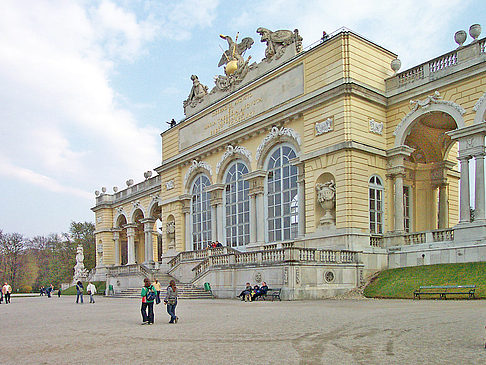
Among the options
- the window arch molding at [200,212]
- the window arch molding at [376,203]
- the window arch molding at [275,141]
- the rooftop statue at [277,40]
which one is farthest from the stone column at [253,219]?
the rooftop statue at [277,40]

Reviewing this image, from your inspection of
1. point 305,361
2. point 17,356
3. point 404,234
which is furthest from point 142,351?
point 404,234

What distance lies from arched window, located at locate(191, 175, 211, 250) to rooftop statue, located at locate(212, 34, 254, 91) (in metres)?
6.95

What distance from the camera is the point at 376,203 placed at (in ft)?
89.8

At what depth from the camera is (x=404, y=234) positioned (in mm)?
26047

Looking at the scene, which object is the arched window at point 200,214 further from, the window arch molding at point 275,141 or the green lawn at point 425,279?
the green lawn at point 425,279

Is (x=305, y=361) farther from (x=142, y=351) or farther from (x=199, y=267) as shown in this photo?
(x=199, y=267)

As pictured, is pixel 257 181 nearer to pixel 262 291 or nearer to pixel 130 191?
pixel 262 291

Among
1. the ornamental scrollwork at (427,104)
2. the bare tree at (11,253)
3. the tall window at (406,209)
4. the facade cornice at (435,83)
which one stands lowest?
the bare tree at (11,253)

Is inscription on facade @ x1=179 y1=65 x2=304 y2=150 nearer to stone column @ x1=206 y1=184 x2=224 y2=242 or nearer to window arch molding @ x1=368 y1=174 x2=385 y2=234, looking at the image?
stone column @ x1=206 y1=184 x2=224 y2=242

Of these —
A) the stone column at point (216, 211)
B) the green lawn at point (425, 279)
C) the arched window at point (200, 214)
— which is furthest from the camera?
the arched window at point (200, 214)

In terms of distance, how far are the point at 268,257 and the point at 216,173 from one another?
13277 mm

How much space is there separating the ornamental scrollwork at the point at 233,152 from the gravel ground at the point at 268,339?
1923 centimetres

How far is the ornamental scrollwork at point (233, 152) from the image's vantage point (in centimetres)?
3356

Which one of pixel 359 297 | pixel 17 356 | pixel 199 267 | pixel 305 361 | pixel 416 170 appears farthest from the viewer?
pixel 416 170
